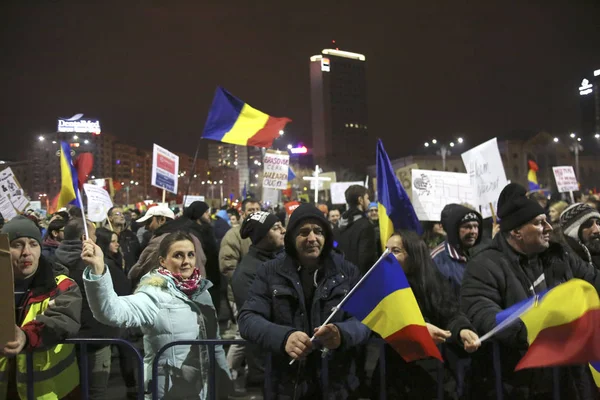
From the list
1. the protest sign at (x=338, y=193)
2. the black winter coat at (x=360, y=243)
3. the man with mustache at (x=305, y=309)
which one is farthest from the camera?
the protest sign at (x=338, y=193)

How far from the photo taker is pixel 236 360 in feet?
19.2

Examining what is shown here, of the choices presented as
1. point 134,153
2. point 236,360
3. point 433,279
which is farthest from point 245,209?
point 134,153

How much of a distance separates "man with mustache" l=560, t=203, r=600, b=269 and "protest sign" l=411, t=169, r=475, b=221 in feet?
7.04

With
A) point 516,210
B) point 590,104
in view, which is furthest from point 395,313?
point 590,104

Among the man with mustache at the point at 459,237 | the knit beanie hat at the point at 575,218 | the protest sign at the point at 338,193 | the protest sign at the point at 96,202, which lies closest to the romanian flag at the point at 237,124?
the protest sign at the point at 96,202

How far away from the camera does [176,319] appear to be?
150 inches

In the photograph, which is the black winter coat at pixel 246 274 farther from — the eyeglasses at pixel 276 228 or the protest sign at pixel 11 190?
the protest sign at pixel 11 190

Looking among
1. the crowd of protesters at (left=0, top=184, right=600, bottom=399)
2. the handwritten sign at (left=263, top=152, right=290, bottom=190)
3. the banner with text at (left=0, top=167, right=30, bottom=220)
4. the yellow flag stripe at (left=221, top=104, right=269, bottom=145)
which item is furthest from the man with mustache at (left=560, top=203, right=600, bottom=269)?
the banner with text at (left=0, top=167, right=30, bottom=220)

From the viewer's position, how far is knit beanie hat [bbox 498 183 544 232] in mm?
3424

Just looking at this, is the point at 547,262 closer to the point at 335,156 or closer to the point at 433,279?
the point at 433,279

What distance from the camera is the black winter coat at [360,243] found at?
248 inches

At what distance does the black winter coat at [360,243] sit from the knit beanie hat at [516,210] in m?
2.72

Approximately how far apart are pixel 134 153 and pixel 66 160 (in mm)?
154298

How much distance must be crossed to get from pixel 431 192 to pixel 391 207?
99.3 inches
